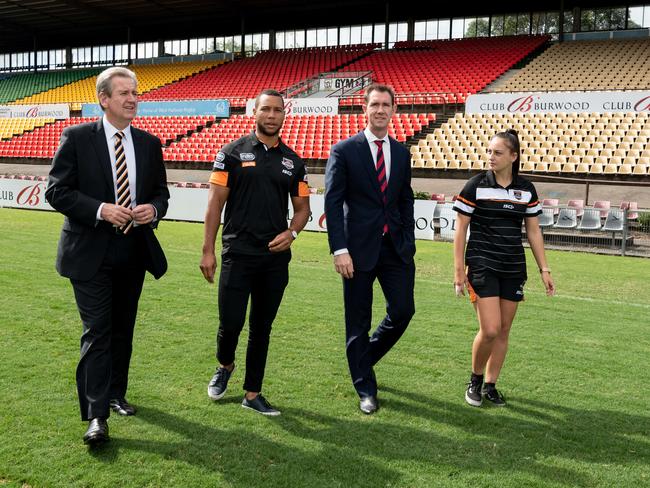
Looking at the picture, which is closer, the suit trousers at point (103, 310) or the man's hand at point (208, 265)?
the suit trousers at point (103, 310)

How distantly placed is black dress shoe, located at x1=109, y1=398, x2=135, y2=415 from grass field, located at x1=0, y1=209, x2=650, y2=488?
0.23 ft

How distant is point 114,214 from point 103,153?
399 mm

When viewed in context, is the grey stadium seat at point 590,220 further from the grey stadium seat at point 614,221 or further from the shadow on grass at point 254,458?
the shadow on grass at point 254,458

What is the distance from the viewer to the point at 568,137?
21484 mm

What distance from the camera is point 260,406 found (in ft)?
13.6

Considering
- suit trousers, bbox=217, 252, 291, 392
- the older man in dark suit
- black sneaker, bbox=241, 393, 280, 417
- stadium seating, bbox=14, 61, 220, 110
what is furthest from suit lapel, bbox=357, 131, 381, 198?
stadium seating, bbox=14, 61, 220, 110

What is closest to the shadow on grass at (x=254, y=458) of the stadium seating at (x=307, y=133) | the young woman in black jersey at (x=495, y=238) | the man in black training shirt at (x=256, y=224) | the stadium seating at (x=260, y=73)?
the man in black training shirt at (x=256, y=224)

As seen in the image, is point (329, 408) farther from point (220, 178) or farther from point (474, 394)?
point (220, 178)

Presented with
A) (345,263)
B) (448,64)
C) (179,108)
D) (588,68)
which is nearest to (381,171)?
(345,263)

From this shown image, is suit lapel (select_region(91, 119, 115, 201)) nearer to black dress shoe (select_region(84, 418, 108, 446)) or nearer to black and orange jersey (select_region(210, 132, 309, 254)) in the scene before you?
black and orange jersey (select_region(210, 132, 309, 254))

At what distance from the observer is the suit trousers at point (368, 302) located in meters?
4.27

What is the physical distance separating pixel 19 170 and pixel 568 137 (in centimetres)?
2365

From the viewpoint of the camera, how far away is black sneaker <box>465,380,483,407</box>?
14.4ft

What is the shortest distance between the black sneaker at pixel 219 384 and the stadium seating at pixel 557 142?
A: 690 inches
